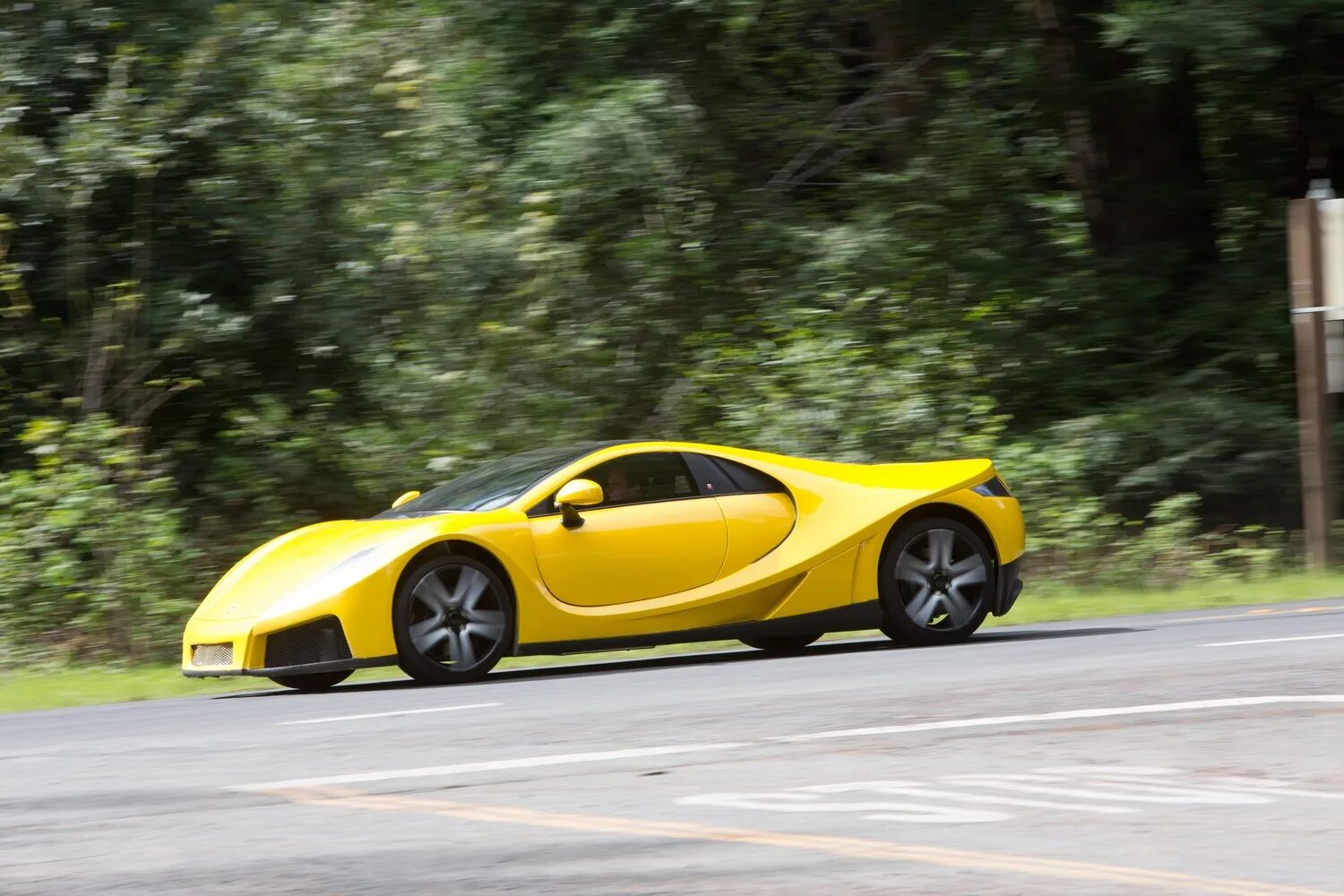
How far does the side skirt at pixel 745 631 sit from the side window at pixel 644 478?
74 centimetres

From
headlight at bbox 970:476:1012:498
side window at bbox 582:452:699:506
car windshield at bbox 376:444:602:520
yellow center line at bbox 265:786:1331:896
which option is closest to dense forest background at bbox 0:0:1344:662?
car windshield at bbox 376:444:602:520

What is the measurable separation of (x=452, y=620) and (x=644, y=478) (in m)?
1.45

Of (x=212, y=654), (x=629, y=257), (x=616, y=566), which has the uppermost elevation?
(x=629, y=257)

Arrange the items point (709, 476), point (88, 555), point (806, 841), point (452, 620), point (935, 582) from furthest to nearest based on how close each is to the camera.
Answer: point (88, 555)
point (935, 582)
point (709, 476)
point (452, 620)
point (806, 841)

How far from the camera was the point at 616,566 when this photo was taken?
11117 mm

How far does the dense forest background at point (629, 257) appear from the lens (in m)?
16.6

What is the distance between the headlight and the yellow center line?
5855mm

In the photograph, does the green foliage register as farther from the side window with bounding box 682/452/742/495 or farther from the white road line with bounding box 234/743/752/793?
the white road line with bounding box 234/743/752/793

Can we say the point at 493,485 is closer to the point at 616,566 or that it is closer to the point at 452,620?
the point at 616,566

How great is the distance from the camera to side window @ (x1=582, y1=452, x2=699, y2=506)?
11.4m

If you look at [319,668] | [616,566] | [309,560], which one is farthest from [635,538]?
[319,668]

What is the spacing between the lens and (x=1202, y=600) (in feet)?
50.8

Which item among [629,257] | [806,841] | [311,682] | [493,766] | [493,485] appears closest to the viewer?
[806,841]

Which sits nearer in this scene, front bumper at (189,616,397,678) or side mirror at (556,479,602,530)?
front bumper at (189,616,397,678)
